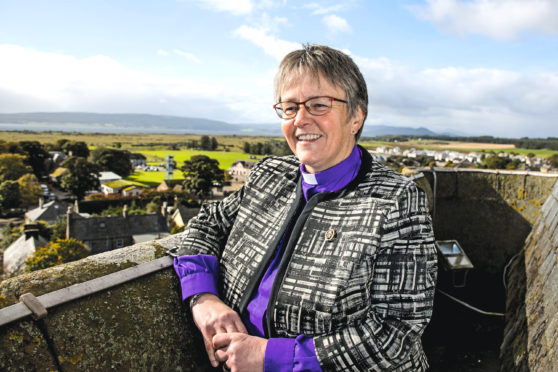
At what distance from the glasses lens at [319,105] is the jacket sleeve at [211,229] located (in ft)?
2.41

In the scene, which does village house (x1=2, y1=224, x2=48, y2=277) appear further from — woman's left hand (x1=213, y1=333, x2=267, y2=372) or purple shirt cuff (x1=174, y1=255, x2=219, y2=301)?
woman's left hand (x1=213, y1=333, x2=267, y2=372)

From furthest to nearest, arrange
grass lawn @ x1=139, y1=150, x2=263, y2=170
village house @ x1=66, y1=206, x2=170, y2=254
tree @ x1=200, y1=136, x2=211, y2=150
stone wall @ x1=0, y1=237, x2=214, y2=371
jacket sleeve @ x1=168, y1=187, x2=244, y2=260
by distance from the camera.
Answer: tree @ x1=200, y1=136, x2=211, y2=150 → grass lawn @ x1=139, y1=150, x2=263, y2=170 → village house @ x1=66, y1=206, x2=170, y2=254 → jacket sleeve @ x1=168, y1=187, x2=244, y2=260 → stone wall @ x1=0, y1=237, x2=214, y2=371

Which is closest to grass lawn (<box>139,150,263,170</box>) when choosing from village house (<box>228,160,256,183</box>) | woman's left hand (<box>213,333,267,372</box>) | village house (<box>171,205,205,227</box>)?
village house (<box>228,160,256,183</box>)

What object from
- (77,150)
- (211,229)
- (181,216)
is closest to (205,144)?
(77,150)

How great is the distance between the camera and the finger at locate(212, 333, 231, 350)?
1.76 m

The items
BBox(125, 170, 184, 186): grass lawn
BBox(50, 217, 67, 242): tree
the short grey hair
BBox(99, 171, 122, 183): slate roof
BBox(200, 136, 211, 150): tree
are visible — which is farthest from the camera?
BBox(200, 136, 211, 150): tree

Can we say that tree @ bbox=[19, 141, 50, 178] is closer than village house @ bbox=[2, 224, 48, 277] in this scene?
No

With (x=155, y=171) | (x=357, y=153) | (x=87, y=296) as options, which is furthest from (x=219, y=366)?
(x=155, y=171)

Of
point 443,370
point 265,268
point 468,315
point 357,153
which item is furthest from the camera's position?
point 468,315

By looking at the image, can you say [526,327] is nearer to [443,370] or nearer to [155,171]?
[443,370]

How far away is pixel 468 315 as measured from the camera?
5.44 m

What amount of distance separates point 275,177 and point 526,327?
6.13ft

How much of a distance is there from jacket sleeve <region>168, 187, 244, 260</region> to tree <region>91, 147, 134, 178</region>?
75165mm

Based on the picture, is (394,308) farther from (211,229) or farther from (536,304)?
(536,304)
